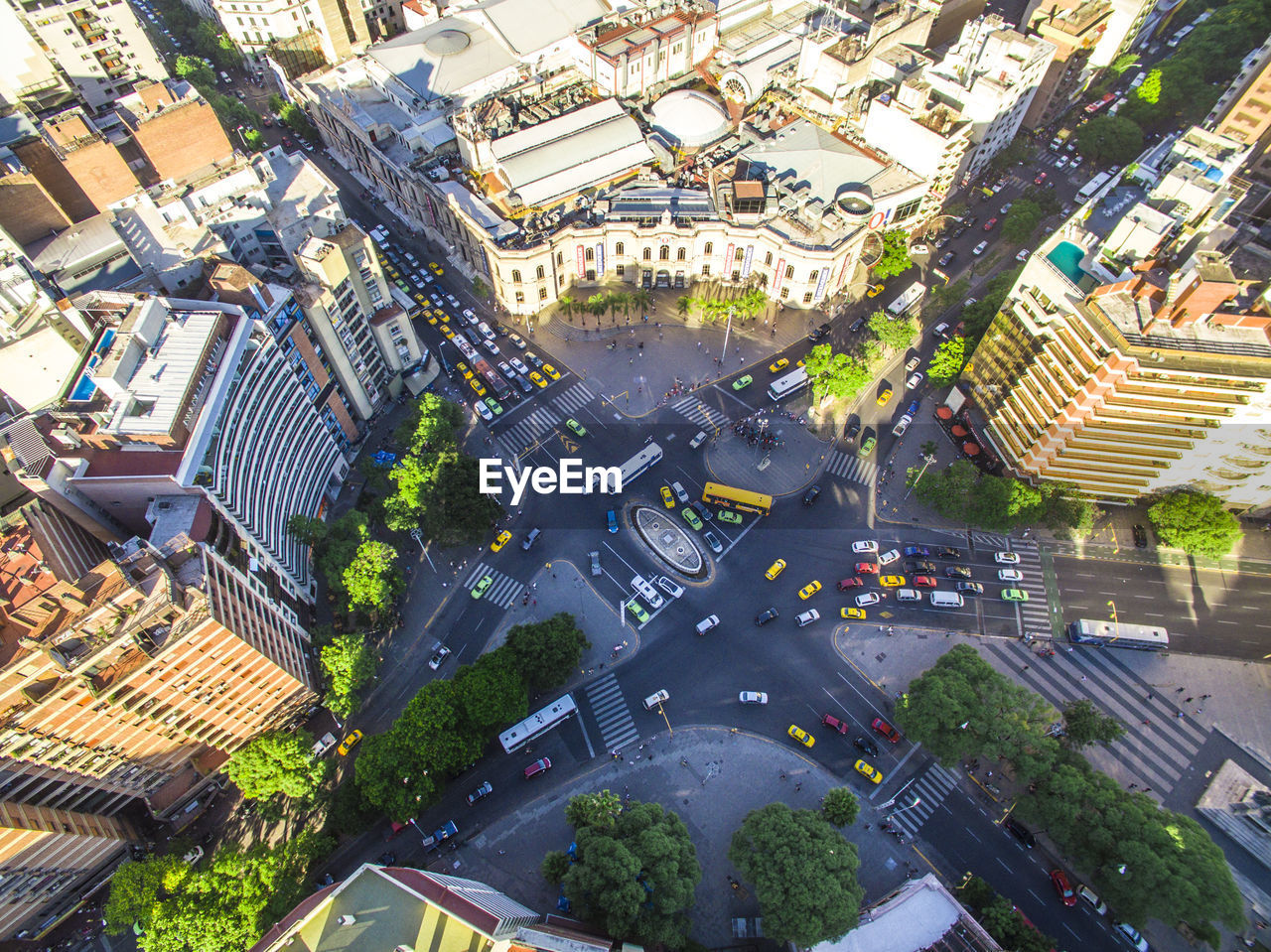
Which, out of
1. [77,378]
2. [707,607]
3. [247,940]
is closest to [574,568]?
[707,607]

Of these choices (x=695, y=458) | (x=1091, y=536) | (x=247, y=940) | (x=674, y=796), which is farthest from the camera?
(x=695, y=458)

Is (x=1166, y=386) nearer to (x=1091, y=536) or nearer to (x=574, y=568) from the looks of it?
(x=1091, y=536)

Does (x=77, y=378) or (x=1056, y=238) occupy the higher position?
(x=77, y=378)

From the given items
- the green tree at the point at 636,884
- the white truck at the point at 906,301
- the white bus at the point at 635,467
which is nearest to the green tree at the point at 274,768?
the green tree at the point at 636,884

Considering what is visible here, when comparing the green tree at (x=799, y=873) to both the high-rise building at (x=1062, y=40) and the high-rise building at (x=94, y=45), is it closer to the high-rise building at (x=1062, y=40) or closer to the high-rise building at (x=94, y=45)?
the high-rise building at (x=1062, y=40)

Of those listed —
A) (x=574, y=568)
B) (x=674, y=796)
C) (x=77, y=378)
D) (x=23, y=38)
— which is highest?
(x=23, y=38)

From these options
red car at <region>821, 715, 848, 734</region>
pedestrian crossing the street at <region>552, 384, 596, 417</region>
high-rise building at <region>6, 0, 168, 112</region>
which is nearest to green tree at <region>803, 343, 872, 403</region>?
pedestrian crossing the street at <region>552, 384, 596, 417</region>

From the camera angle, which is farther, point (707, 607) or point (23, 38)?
point (23, 38)

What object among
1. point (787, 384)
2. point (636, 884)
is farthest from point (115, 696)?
point (787, 384)
